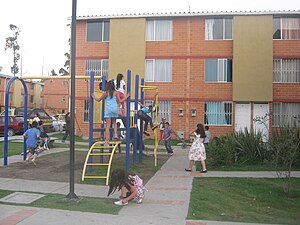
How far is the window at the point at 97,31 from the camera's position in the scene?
27609 millimetres

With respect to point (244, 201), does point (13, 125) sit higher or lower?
higher

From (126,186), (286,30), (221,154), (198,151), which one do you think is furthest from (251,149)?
(286,30)

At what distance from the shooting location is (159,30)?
2681 cm

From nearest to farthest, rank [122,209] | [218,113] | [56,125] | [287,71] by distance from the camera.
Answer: [122,209] → [287,71] → [218,113] → [56,125]

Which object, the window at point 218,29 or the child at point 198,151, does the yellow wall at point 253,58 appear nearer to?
the window at point 218,29

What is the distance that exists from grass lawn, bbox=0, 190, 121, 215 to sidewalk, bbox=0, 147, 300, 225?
0.74ft

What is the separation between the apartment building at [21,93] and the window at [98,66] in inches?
913

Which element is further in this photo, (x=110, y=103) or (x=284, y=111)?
(x=284, y=111)

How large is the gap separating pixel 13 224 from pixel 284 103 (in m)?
22.7

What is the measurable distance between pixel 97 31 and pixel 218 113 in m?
10.5

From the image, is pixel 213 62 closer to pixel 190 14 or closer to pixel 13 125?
pixel 190 14

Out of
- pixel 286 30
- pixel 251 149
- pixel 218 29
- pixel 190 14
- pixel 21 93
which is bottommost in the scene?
pixel 251 149

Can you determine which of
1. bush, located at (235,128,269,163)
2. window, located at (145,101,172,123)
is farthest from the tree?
bush, located at (235,128,269,163)

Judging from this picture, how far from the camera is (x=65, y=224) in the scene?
6082 millimetres
